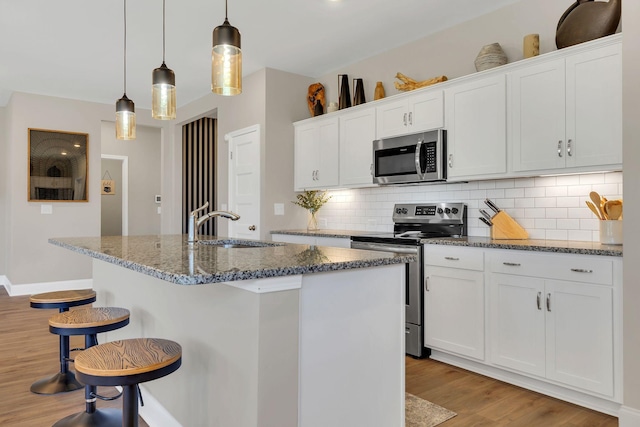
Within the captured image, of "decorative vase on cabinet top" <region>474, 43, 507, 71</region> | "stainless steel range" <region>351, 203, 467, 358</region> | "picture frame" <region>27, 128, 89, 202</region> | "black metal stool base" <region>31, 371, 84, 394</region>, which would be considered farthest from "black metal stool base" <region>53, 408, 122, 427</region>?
"picture frame" <region>27, 128, 89, 202</region>

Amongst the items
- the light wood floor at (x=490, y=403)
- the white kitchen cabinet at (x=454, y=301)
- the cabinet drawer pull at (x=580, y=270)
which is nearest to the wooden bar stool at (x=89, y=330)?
the light wood floor at (x=490, y=403)

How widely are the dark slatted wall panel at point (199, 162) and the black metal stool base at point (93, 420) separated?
490 cm

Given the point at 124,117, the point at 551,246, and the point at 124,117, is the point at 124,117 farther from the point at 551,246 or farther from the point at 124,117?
the point at 551,246

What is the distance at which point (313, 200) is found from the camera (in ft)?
16.7

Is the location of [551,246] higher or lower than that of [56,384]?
higher

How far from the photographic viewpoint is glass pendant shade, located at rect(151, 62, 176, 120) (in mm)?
2445

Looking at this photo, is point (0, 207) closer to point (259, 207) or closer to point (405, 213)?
point (259, 207)

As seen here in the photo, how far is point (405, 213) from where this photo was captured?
13.6ft

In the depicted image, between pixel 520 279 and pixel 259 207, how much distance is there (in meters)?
2.94

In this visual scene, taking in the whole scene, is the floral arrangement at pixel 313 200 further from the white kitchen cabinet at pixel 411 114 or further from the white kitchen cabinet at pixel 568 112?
the white kitchen cabinet at pixel 568 112

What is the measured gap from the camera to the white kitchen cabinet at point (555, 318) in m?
2.41

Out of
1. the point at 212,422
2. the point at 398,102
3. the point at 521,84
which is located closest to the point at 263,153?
the point at 398,102

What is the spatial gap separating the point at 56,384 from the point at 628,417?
10.8 ft

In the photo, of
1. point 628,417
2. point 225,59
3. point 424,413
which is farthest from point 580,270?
point 225,59
